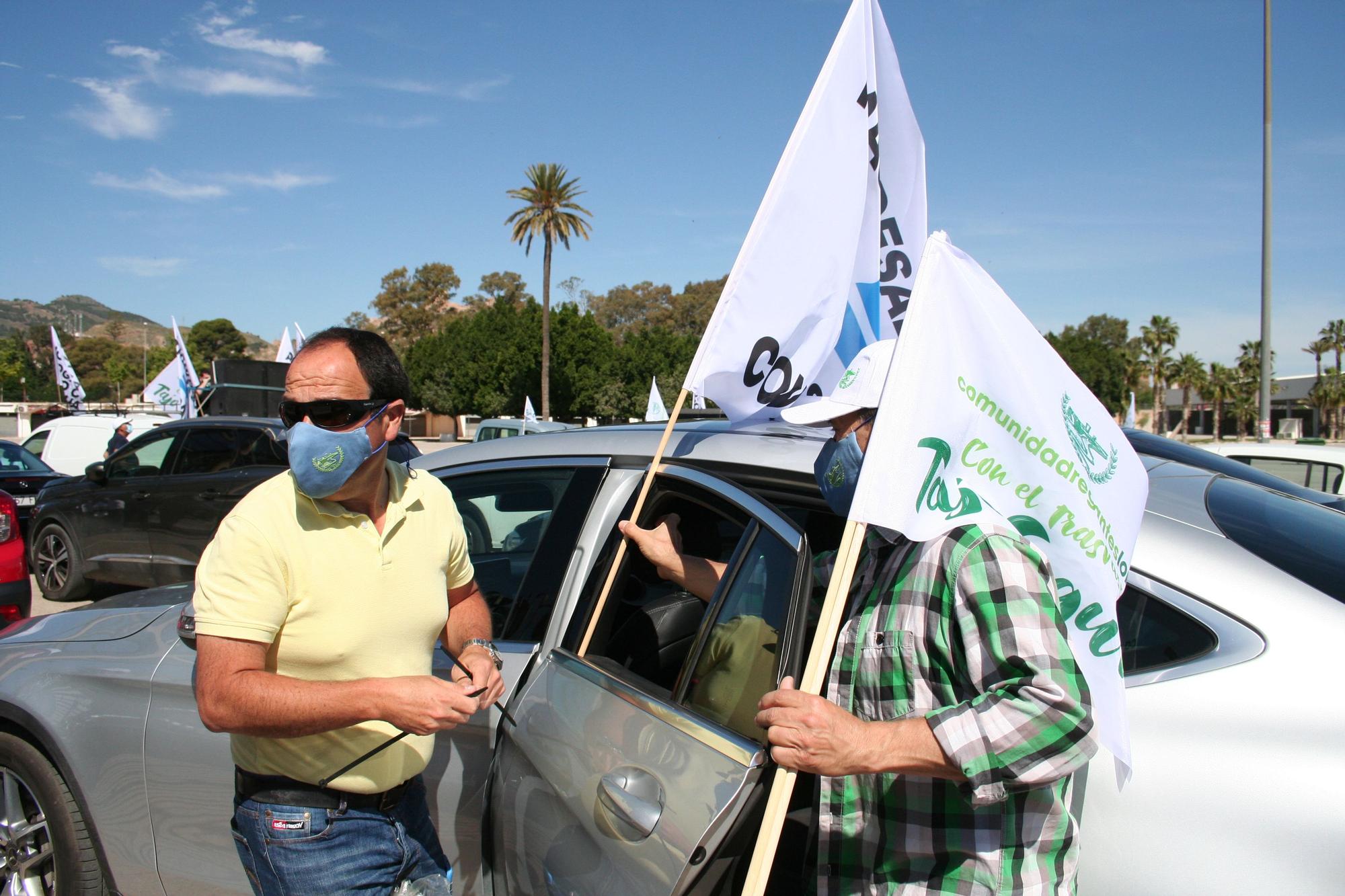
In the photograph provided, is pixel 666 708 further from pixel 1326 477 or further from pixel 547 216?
pixel 547 216

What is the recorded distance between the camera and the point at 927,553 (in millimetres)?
1553

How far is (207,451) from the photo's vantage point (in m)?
8.48

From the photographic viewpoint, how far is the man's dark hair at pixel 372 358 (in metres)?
1.87

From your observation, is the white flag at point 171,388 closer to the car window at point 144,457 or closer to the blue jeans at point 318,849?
the car window at point 144,457

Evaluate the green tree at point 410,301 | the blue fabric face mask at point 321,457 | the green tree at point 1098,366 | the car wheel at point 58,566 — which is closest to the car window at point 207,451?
the car wheel at point 58,566

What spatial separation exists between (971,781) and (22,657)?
3.00 metres

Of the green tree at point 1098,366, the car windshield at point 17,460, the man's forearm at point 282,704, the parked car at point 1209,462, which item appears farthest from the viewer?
the green tree at point 1098,366

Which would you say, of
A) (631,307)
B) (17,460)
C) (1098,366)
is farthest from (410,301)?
(17,460)

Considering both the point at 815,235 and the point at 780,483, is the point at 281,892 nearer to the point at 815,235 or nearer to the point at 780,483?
the point at 780,483

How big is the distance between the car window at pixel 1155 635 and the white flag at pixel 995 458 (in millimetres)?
195

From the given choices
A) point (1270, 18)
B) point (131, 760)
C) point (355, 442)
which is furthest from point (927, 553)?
point (1270, 18)

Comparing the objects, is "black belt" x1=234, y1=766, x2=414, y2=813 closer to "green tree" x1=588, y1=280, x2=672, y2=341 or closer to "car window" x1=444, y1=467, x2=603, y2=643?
"car window" x1=444, y1=467, x2=603, y2=643

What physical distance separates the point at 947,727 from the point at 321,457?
50.7 inches

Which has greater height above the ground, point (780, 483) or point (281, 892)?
point (780, 483)
